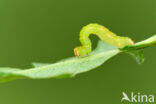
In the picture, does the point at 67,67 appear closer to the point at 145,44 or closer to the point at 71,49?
the point at 145,44

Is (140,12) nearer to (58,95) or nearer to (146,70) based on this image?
(146,70)

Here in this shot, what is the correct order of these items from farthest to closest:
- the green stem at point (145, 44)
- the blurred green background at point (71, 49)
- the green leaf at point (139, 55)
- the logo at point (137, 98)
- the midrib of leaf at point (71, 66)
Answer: the blurred green background at point (71, 49) < the logo at point (137, 98) < the green leaf at point (139, 55) < the green stem at point (145, 44) < the midrib of leaf at point (71, 66)

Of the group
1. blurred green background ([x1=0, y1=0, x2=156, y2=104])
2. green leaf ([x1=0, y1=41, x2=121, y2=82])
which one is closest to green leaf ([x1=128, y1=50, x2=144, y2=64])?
green leaf ([x1=0, y1=41, x2=121, y2=82])

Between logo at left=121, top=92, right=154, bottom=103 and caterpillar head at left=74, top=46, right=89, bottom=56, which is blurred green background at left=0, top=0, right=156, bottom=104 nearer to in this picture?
logo at left=121, top=92, right=154, bottom=103

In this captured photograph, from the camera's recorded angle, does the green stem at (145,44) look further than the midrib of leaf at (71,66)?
Yes

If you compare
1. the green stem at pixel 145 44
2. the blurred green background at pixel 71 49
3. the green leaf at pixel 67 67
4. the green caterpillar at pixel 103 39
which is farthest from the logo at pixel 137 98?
the green stem at pixel 145 44

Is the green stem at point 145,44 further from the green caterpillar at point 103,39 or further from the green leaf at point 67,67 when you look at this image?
the green caterpillar at point 103,39

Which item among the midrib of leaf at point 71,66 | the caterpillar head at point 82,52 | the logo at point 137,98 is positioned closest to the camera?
the midrib of leaf at point 71,66
